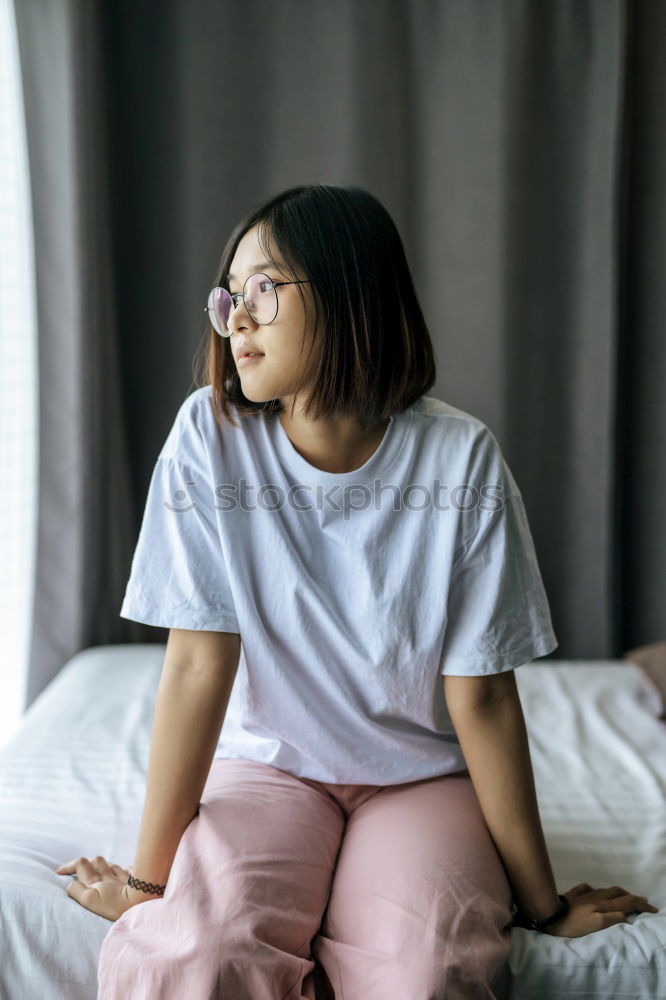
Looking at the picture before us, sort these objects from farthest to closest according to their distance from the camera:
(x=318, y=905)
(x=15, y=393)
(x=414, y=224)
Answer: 1. (x=414, y=224)
2. (x=15, y=393)
3. (x=318, y=905)

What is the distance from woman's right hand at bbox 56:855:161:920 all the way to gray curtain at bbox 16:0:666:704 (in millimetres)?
1094

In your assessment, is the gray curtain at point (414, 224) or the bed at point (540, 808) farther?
the gray curtain at point (414, 224)

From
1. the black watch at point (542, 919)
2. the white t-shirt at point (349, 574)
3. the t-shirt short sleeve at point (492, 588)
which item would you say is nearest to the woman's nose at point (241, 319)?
the white t-shirt at point (349, 574)

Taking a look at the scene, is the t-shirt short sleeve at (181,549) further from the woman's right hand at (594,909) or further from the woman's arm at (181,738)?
the woman's right hand at (594,909)

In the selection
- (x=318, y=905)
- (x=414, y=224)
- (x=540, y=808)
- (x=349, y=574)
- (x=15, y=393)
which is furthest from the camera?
(x=414, y=224)

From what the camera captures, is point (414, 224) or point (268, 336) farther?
point (414, 224)

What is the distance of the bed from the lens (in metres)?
0.98

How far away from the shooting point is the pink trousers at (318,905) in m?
0.84

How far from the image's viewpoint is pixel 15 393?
6.86 ft

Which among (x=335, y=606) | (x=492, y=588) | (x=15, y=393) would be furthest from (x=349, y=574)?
(x=15, y=393)

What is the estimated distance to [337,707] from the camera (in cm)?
110

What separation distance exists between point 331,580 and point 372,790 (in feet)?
0.93

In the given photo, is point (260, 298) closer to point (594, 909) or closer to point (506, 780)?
point (506, 780)

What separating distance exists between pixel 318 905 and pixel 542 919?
270mm
